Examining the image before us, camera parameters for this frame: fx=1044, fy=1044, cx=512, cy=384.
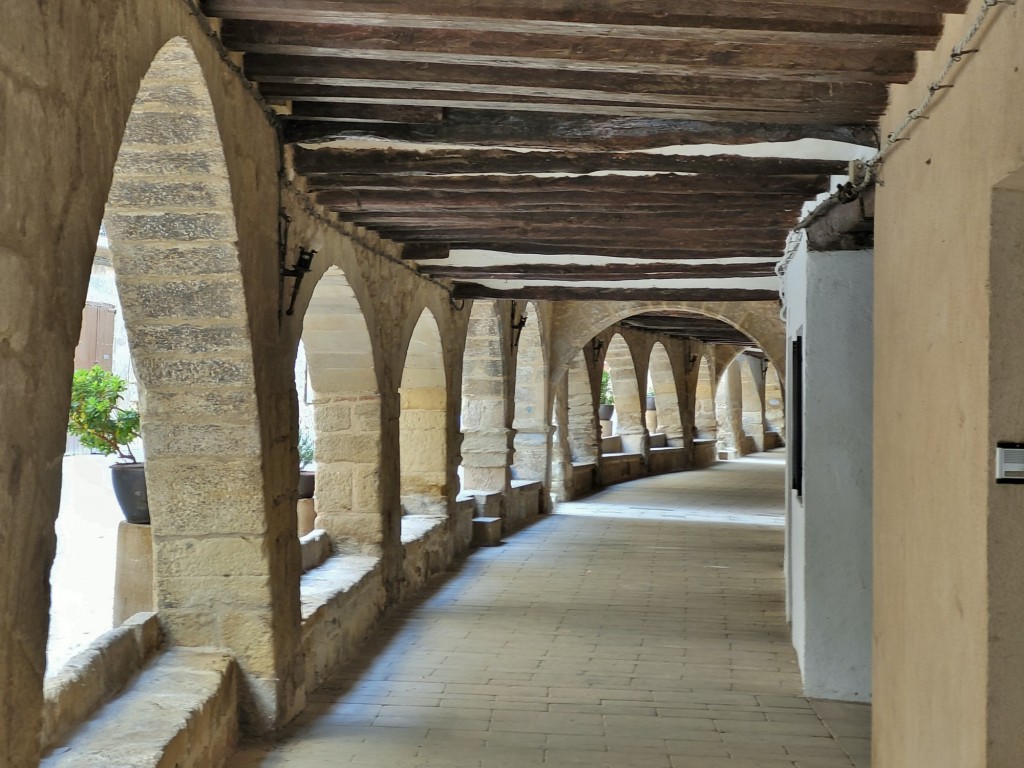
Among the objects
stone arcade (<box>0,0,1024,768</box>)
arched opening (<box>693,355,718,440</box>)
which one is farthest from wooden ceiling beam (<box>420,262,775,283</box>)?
arched opening (<box>693,355,718,440</box>)

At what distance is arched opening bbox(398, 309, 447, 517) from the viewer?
749 cm

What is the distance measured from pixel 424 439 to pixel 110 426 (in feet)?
10.9

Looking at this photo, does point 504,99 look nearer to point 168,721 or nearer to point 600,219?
point 600,219

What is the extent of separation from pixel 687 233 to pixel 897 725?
10.3 ft

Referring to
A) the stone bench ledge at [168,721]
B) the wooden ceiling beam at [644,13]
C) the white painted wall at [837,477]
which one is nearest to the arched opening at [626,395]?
the white painted wall at [837,477]

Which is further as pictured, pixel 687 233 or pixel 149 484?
pixel 687 233

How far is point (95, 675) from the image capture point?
3.07 m

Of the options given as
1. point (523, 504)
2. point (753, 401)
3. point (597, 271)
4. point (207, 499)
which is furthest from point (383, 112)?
point (753, 401)

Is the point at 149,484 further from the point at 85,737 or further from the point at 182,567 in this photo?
the point at 85,737

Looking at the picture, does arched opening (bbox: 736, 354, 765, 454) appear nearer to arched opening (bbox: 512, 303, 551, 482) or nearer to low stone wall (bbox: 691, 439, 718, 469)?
low stone wall (bbox: 691, 439, 718, 469)

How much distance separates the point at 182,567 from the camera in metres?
3.59

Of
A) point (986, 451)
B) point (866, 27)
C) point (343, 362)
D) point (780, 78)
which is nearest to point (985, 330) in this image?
point (986, 451)

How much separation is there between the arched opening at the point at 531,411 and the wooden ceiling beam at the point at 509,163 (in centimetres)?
676

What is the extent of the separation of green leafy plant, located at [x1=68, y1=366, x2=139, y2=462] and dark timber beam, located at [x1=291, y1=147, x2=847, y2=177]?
1.29 meters
